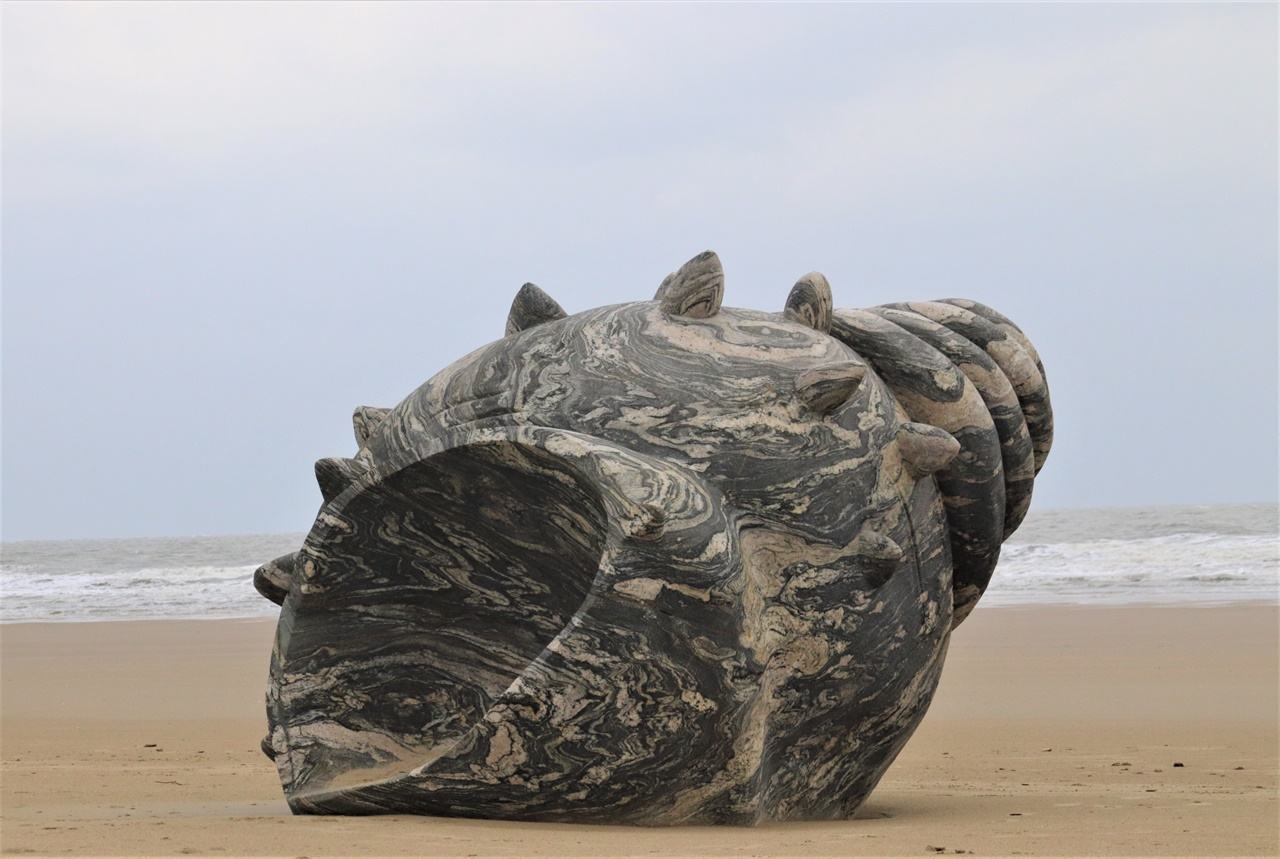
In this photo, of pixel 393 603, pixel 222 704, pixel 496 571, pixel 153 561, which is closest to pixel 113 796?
pixel 393 603

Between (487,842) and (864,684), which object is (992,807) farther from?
(487,842)

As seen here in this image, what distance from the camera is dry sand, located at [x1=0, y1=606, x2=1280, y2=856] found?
3391 millimetres

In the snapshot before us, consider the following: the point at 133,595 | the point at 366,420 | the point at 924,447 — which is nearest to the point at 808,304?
the point at 924,447

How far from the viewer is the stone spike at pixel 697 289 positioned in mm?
3957

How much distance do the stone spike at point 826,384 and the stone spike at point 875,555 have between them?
1.34 ft

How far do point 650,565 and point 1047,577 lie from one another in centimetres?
1452

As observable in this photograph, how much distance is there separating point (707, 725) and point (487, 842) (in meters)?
0.66

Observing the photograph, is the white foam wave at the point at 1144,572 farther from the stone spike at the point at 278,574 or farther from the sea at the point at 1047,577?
the stone spike at the point at 278,574

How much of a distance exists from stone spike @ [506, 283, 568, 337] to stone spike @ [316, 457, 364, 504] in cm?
67

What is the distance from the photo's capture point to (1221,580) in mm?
15516

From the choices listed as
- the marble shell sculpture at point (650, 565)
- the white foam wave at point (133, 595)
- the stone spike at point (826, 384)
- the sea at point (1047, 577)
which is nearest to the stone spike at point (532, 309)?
the marble shell sculpture at point (650, 565)

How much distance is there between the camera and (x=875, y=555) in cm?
371

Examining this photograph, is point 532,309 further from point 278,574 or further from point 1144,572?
point 1144,572

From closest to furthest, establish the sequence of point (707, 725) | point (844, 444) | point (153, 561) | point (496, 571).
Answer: point (707, 725) → point (844, 444) → point (496, 571) → point (153, 561)
